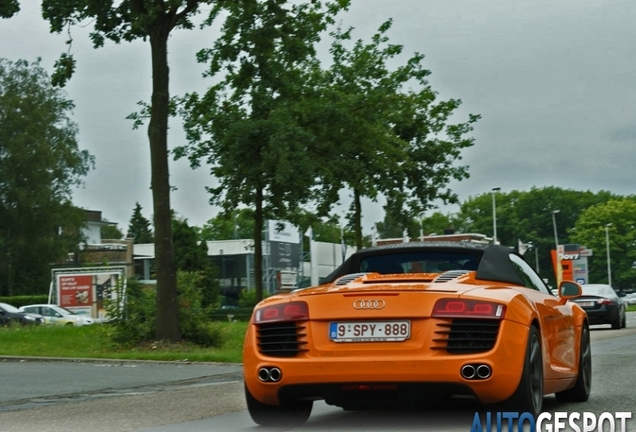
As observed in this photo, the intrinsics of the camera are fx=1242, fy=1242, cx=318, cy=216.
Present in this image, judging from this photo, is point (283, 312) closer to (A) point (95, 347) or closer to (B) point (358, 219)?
(A) point (95, 347)

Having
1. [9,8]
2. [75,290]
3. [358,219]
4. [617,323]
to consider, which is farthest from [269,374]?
[75,290]

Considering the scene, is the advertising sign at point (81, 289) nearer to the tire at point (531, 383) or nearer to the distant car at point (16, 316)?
the distant car at point (16, 316)

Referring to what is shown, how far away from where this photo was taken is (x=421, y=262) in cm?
932

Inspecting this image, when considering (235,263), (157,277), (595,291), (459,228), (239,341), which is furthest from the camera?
(459,228)

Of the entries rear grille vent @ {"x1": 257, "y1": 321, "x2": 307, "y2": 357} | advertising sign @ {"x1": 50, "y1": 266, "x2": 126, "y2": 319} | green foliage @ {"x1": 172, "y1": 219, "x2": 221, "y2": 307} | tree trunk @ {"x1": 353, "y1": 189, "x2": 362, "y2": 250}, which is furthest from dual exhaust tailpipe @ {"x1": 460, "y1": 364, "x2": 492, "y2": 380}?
green foliage @ {"x1": 172, "y1": 219, "x2": 221, "y2": 307}

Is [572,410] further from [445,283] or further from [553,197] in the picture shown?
[553,197]

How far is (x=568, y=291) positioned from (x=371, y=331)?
278 centimetres

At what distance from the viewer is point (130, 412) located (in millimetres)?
10594

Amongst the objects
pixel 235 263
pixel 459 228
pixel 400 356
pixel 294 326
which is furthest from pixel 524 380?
pixel 459 228

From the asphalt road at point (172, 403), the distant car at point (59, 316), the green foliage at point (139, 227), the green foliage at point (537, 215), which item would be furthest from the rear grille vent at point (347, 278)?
the green foliage at point (139, 227)

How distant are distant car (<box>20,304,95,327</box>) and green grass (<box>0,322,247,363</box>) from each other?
21.7 metres

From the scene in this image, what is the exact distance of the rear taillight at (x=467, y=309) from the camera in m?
7.89

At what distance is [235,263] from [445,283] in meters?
101

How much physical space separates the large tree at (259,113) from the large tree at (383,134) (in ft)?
3.87
